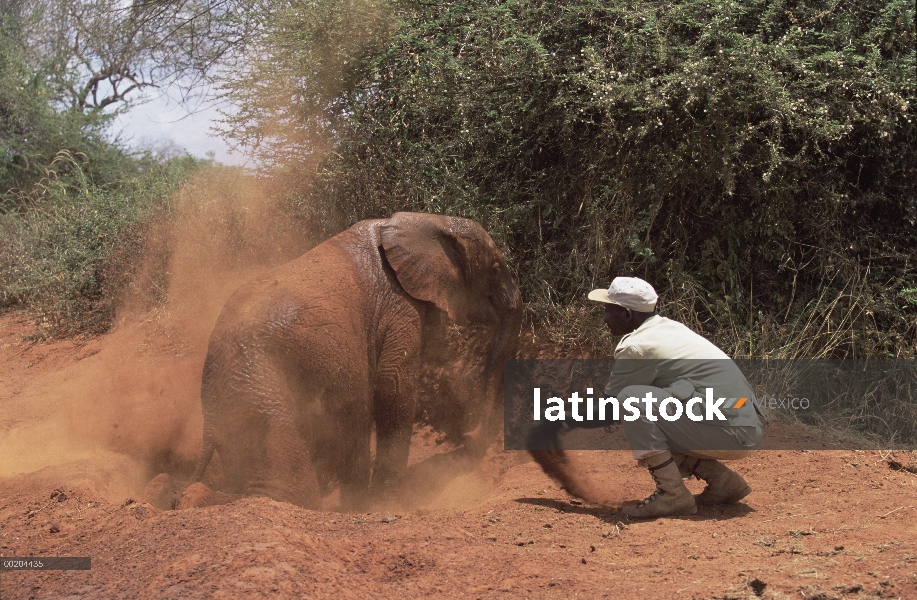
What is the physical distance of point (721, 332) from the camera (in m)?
7.36

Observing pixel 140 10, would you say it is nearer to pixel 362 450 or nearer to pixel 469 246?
pixel 469 246

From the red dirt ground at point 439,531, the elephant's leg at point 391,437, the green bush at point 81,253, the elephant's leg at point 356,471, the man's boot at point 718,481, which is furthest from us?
the green bush at point 81,253

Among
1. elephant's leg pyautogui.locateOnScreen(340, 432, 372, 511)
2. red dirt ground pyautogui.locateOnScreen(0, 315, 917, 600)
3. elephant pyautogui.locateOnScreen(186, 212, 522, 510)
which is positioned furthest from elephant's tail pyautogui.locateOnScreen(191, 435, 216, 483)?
elephant's leg pyautogui.locateOnScreen(340, 432, 372, 511)

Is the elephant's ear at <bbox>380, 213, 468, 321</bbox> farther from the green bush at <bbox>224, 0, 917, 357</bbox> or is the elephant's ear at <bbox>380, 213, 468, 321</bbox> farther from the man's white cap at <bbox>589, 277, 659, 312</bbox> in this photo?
the green bush at <bbox>224, 0, 917, 357</bbox>

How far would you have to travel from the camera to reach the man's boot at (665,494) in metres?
4.72

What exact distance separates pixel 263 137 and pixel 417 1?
2.37 metres

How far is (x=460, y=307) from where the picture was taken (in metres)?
6.18

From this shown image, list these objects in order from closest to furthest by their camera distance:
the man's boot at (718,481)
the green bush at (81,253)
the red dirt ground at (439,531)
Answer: the red dirt ground at (439,531)
the man's boot at (718,481)
the green bush at (81,253)

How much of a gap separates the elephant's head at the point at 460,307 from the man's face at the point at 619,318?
54.9 inches

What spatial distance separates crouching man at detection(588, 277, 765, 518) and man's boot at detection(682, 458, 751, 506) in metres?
0.13

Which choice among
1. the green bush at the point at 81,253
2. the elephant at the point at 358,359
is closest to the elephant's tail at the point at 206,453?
the elephant at the point at 358,359

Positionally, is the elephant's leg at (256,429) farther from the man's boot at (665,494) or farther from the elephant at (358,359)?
the man's boot at (665,494)

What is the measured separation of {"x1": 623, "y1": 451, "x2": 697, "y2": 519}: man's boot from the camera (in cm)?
472

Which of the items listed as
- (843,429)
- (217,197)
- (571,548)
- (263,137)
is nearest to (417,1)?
(263,137)
